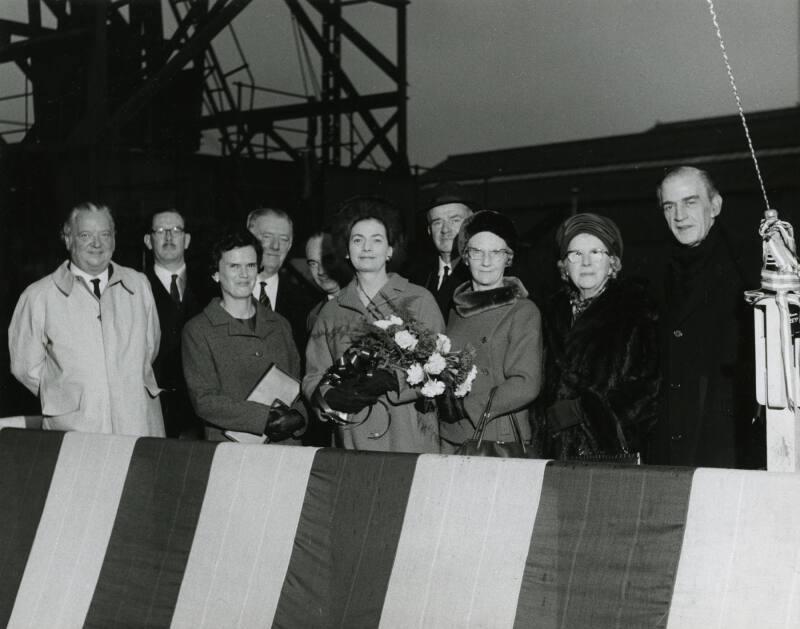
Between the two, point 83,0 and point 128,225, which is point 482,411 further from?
point 83,0

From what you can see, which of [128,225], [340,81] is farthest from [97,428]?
[340,81]

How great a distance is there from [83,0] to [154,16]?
1.79 metres

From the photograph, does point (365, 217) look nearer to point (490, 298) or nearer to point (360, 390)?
point (490, 298)

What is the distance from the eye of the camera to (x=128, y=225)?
12.6m

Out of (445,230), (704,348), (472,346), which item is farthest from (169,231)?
(704,348)

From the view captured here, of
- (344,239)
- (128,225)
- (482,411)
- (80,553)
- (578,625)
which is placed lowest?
(80,553)

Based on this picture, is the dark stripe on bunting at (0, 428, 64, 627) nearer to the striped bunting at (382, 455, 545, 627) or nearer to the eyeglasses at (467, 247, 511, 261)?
the striped bunting at (382, 455, 545, 627)

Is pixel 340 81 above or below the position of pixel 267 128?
above

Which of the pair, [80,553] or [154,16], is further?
[154,16]

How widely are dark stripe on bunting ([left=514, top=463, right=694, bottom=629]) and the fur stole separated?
1.45m

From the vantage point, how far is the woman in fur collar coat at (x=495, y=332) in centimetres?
452

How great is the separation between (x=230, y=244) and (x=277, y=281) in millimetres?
1023

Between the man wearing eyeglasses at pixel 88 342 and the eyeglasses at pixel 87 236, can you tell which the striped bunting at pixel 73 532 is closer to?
the man wearing eyeglasses at pixel 88 342

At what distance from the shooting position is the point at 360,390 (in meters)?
4.34
